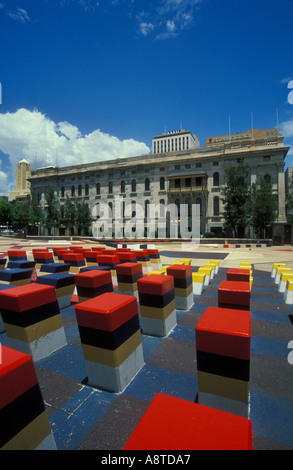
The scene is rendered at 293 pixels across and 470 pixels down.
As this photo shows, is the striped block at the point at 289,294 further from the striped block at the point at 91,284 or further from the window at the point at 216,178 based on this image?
the window at the point at 216,178

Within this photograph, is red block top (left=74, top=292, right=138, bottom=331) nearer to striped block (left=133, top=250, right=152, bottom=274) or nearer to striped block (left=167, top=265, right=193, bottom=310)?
striped block (left=167, top=265, right=193, bottom=310)

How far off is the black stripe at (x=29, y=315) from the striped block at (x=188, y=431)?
2.59m

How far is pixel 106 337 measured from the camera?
288 cm

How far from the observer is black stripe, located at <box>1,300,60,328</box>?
348cm

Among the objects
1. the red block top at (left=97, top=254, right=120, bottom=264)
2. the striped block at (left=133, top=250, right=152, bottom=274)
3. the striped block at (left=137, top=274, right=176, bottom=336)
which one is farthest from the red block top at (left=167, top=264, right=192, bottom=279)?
the striped block at (left=133, top=250, right=152, bottom=274)

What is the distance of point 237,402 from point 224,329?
79 cm

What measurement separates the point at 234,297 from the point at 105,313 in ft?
8.60

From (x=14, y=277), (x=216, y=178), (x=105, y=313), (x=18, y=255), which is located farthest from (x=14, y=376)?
(x=216, y=178)

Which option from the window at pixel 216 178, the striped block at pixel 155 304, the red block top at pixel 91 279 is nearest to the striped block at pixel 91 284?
the red block top at pixel 91 279

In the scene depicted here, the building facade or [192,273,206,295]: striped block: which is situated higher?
the building facade

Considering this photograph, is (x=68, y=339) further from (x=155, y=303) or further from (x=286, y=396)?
(x=286, y=396)

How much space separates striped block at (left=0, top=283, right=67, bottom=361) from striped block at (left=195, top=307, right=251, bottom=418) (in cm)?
243

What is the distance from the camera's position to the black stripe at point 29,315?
11.4 ft
